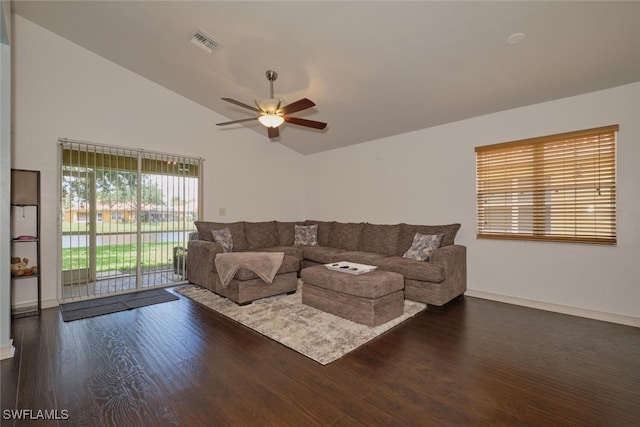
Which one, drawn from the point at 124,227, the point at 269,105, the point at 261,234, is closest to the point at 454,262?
the point at 269,105

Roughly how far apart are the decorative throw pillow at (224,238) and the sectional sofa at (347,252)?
0.24 ft

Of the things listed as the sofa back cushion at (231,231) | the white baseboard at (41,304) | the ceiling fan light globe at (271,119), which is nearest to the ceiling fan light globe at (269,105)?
the ceiling fan light globe at (271,119)

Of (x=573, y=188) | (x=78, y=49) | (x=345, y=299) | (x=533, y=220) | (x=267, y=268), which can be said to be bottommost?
(x=345, y=299)

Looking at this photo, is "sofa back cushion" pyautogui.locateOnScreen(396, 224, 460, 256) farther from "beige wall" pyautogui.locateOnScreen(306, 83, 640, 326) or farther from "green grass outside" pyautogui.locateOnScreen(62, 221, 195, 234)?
"green grass outside" pyautogui.locateOnScreen(62, 221, 195, 234)

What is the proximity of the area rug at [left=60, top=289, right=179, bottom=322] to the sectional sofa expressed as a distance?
0.56 m

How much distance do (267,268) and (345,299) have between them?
113 cm

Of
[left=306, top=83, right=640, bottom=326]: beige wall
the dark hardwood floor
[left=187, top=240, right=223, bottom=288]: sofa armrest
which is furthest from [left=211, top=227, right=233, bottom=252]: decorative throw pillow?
[left=306, top=83, right=640, bottom=326]: beige wall

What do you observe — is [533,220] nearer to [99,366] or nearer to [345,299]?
[345,299]

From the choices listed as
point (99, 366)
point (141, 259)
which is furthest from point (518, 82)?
point (141, 259)

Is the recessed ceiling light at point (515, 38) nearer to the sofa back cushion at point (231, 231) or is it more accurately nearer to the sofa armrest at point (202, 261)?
the sofa armrest at point (202, 261)

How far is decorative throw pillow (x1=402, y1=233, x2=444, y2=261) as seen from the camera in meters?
4.00

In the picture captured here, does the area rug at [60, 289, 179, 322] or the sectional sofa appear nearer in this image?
the area rug at [60, 289, 179, 322]

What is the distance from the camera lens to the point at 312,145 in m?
6.08

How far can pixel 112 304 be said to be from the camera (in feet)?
12.3
